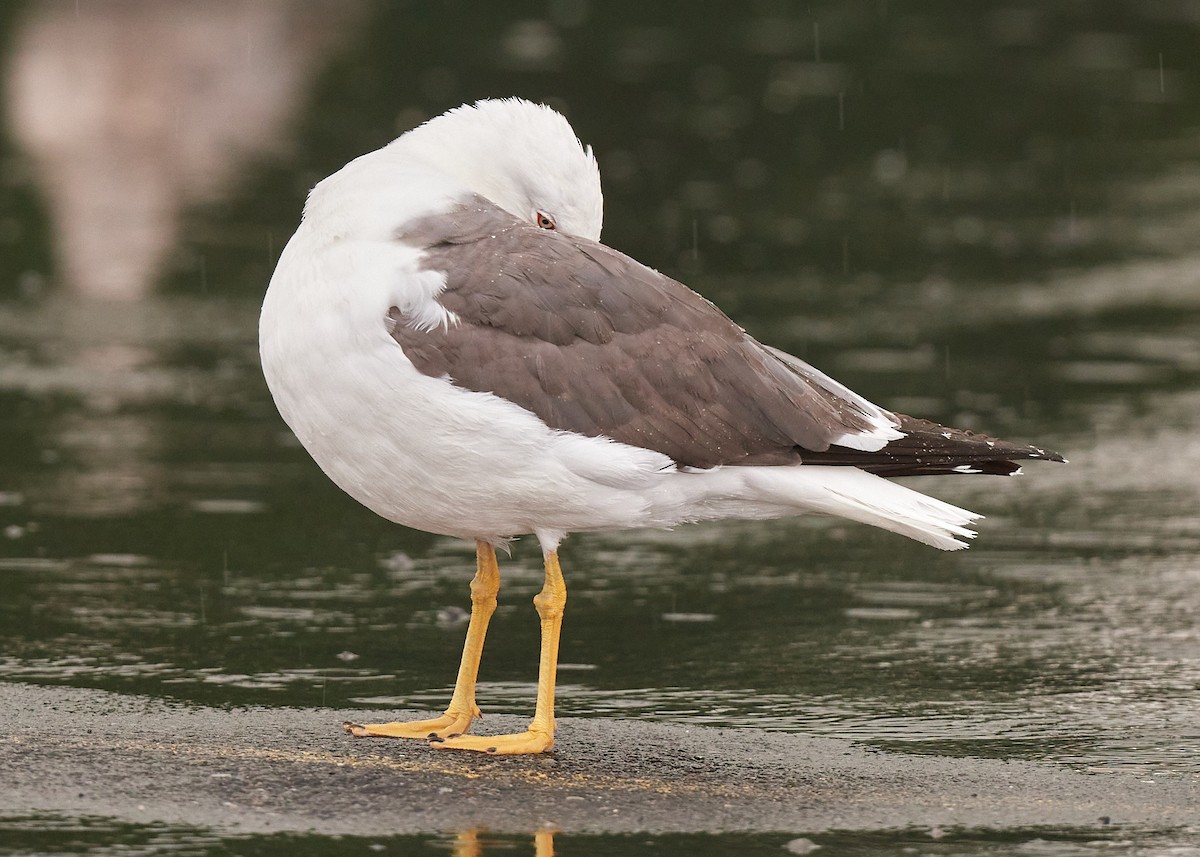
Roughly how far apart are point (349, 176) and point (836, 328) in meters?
5.69

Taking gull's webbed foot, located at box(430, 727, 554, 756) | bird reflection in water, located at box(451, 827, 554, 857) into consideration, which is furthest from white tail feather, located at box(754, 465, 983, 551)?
bird reflection in water, located at box(451, 827, 554, 857)

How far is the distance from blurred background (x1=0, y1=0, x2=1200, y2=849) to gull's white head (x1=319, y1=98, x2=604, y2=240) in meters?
1.48

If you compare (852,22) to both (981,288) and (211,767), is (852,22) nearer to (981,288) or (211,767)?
(981,288)

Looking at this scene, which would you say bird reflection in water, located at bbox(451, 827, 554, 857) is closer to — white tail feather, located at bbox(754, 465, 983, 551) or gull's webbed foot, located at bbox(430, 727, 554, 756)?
gull's webbed foot, located at bbox(430, 727, 554, 756)

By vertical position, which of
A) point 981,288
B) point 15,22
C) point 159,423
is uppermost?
point 15,22

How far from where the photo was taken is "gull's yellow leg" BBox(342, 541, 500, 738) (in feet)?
19.6

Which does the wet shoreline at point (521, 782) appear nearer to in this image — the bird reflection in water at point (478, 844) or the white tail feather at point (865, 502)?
the bird reflection in water at point (478, 844)

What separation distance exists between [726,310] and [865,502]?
5.86m

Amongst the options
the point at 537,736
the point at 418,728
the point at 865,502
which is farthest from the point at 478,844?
the point at 865,502

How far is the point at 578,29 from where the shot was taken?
832 inches

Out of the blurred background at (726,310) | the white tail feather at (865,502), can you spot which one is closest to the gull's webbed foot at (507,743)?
the blurred background at (726,310)

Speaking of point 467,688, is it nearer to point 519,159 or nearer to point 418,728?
point 418,728

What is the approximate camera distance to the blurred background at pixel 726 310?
6.77m

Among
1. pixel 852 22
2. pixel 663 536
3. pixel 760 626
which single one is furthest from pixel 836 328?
pixel 852 22
